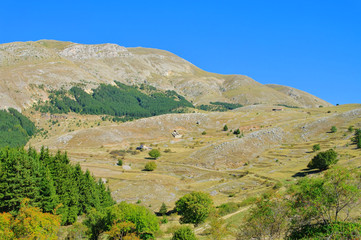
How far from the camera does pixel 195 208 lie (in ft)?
149

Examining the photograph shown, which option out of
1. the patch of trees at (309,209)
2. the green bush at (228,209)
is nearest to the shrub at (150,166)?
the green bush at (228,209)

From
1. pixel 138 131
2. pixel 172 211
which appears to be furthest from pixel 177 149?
pixel 172 211

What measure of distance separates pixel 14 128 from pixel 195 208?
165325 millimetres

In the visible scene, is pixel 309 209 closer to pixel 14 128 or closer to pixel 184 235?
pixel 184 235

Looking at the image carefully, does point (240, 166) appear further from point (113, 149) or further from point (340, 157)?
point (113, 149)

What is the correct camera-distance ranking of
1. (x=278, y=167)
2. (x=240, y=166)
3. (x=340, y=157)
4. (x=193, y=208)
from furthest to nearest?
(x=240, y=166)
(x=278, y=167)
(x=340, y=157)
(x=193, y=208)

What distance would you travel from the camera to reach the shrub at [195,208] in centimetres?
4541

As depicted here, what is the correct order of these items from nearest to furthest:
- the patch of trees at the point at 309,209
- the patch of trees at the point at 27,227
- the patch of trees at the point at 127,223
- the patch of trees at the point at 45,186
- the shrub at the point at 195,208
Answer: the patch of trees at the point at 309,209
the patch of trees at the point at 27,227
the patch of trees at the point at 127,223
the patch of trees at the point at 45,186
the shrub at the point at 195,208

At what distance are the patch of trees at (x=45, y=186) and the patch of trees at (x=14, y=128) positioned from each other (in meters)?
116

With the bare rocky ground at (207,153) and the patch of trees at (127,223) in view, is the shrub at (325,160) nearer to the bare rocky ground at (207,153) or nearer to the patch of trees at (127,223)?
the bare rocky ground at (207,153)

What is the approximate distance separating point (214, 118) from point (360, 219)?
151692mm

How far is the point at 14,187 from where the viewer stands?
4116 centimetres

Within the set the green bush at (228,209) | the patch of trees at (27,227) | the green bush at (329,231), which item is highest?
the green bush at (329,231)

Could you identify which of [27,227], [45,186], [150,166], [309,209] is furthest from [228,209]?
[150,166]
